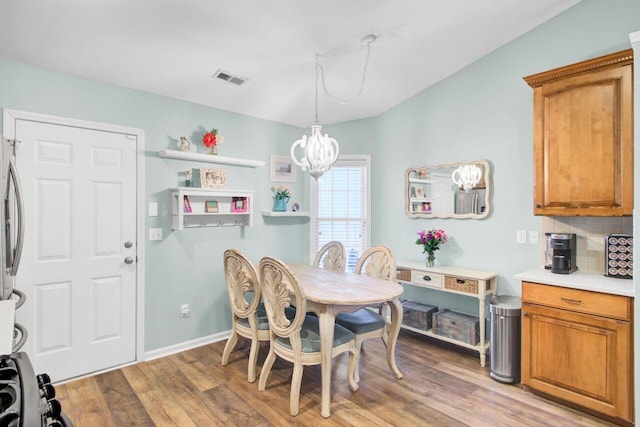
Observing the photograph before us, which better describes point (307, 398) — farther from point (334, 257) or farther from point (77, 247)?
point (77, 247)

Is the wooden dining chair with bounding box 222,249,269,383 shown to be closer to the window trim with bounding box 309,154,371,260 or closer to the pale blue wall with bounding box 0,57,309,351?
the pale blue wall with bounding box 0,57,309,351

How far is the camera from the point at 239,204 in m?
3.88

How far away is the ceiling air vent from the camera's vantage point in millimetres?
3197

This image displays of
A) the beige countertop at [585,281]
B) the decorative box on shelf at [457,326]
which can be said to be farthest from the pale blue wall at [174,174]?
the beige countertop at [585,281]

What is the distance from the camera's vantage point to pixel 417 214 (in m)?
4.06

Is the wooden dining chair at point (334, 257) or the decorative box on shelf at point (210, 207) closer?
the decorative box on shelf at point (210, 207)

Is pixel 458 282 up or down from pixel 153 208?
down

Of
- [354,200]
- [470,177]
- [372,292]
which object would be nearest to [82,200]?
[372,292]

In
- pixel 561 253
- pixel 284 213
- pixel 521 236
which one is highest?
pixel 284 213

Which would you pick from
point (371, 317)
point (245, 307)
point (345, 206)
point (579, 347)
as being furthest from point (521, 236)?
point (245, 307)

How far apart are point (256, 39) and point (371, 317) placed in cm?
241

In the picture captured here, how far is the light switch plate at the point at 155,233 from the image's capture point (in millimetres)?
3336

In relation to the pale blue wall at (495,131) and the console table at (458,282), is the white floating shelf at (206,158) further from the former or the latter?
the console table at (458,282)

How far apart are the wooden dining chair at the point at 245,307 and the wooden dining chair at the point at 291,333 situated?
0.23 m
